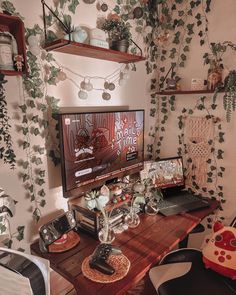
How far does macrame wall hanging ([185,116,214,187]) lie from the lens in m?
2.00

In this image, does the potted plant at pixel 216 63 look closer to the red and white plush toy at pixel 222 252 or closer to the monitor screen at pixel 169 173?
the monitor screen at pixel 169 173

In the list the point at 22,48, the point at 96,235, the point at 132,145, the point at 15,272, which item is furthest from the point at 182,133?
the point at 15,272

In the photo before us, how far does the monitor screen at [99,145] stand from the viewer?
1.40m

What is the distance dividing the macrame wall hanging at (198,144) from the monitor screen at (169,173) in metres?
0.13

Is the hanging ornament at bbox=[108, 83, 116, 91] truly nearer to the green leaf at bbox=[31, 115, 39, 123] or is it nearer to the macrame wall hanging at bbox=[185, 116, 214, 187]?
the green leaf at bbox=[31, 115, 39, 123]

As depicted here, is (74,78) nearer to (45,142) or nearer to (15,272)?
(45,142)

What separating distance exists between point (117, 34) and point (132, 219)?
4.23 feet

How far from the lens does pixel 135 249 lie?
52.4 inches

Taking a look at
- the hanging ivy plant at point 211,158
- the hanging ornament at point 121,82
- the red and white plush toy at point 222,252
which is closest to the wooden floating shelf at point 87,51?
the hanging ornament at point 121,82

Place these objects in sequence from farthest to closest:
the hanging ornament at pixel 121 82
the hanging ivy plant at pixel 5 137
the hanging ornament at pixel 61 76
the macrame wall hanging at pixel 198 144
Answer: the macrame wall hanging at pixel 198 144
the hanging ornament at pixel 121 82
the hanging ornament at pixel 61 76
the hanging ivy plant at pixel 5 137

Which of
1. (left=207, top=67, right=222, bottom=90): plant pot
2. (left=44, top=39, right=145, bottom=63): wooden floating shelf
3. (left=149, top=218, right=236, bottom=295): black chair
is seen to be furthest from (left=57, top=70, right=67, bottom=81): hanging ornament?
(left=149, top=218, right=236, bottom=295): black chair

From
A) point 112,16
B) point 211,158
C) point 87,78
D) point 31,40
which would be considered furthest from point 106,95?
point 211,158

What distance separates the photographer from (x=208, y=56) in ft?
6.28

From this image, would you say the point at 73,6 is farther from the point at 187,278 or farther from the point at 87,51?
the point at 187,278
